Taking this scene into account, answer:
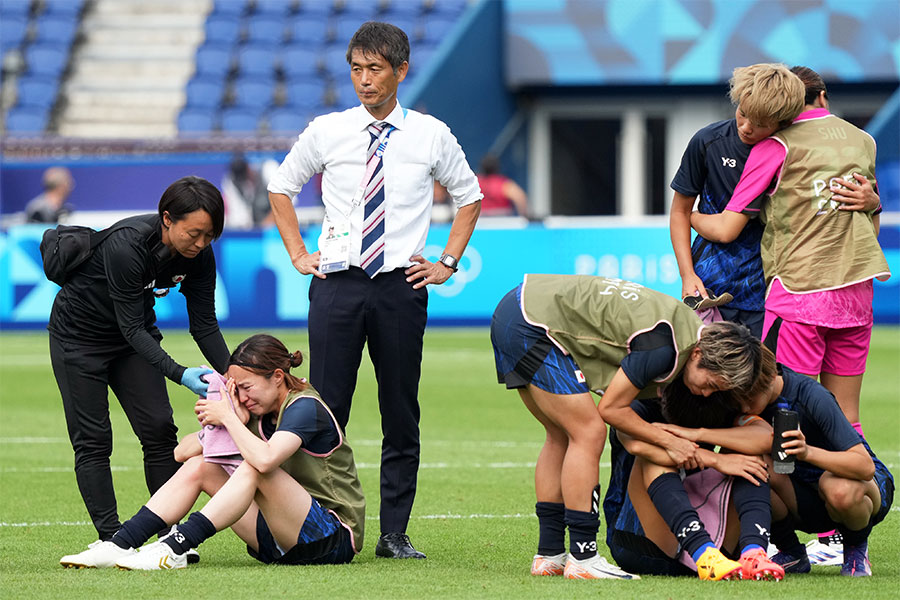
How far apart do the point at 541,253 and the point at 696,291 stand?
10481mm

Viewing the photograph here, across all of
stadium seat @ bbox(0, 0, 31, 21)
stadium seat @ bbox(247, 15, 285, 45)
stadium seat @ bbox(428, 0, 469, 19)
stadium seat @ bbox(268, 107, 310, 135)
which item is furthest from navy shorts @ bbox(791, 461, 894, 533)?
stadium seat @ bbox(0, 0, 31, 21)

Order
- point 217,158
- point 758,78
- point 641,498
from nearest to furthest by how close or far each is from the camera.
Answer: point 641,498
point 758,78
point 217,158

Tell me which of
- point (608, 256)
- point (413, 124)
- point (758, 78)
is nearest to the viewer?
point (758, 78)

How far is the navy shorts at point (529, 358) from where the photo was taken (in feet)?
17.0

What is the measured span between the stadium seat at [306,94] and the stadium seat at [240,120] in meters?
0.65

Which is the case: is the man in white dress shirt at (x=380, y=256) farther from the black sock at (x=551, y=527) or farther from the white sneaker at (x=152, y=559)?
the white sneaker at (x=152, y=559)

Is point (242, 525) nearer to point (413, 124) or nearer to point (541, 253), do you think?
point (413, 124)

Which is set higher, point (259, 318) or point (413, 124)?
point (413, 124)

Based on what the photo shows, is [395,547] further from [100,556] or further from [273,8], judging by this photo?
[273,8]

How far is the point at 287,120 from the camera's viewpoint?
23.5 meters

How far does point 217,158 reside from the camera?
Answer: 20844 mm

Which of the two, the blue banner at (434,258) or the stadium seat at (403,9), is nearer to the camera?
the blue banner at (434,258)

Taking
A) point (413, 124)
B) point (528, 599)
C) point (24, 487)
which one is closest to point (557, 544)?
point (528, 599)

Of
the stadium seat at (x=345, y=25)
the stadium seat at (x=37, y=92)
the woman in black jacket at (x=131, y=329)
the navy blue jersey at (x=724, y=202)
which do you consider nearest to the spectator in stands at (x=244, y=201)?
the stadium seat at (x=345, y=25)
